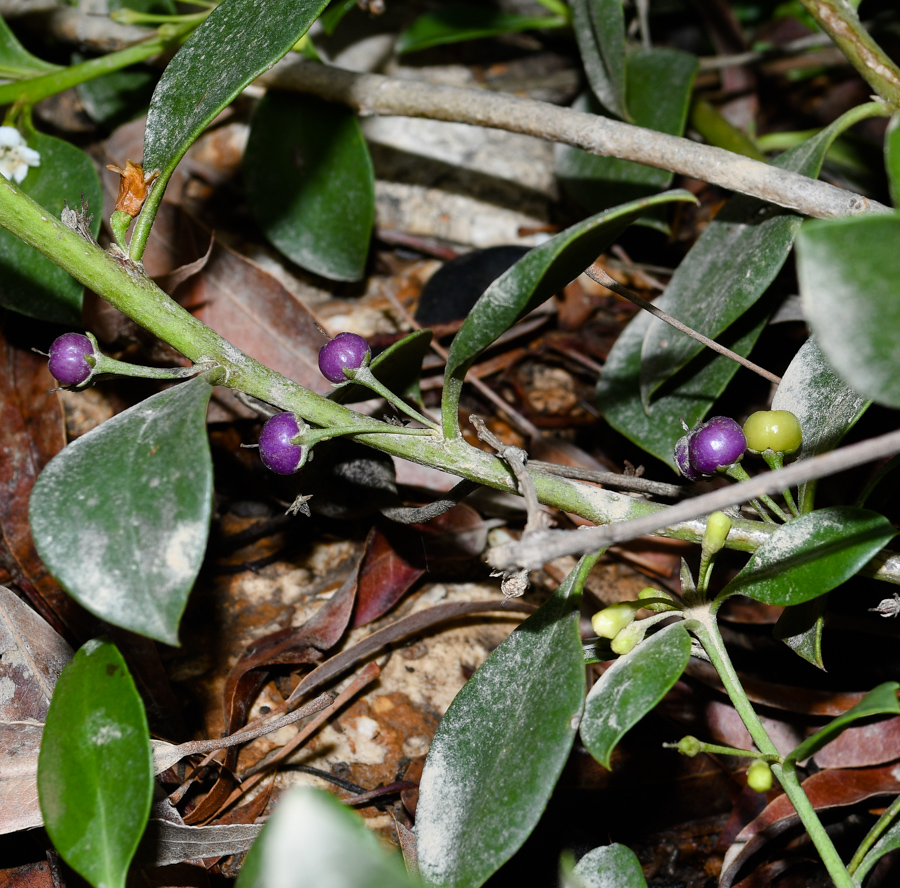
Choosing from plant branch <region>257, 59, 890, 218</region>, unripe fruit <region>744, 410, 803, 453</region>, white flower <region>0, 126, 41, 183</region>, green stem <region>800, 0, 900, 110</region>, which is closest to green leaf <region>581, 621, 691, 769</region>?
unripe fruit <region>744, 410, 803, 453</region>

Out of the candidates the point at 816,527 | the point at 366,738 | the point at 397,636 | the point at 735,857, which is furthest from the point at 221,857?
the point at 816,527

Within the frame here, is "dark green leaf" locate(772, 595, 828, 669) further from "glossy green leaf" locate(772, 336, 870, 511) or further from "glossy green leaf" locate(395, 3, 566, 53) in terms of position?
"glossy green leaf" locate(395, 3, 566, 53)

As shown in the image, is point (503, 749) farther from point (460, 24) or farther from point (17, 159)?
point (460, 24)

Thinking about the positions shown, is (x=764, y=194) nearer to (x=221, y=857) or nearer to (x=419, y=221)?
(x=419, y=221)

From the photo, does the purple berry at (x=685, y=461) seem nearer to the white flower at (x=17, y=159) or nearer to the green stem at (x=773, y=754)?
the green stem at (x=773, y=754)

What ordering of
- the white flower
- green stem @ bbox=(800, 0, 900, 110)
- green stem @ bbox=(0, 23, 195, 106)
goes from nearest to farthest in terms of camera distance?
green stem @ bbox=(800, 0, 900, 110) → the white flower → green stem @ bbox=(0, 23, 195, 106)

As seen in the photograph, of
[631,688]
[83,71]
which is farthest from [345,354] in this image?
[83,71]
